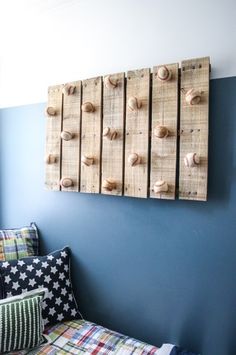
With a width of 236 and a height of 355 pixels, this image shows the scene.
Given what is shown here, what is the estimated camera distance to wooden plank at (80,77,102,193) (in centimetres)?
146

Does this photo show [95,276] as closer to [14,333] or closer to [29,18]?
[14,333]

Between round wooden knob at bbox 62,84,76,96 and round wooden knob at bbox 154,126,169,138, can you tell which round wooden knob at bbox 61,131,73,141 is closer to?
round wooden knob at bbox 62,84,76,96

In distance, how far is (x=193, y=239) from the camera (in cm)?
128

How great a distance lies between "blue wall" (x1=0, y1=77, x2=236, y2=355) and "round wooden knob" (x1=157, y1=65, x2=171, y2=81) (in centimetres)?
22

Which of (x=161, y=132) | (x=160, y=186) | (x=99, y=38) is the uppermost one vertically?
(x=99, y=38)

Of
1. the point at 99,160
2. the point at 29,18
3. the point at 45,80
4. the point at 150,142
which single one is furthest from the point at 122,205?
the point at 29,18

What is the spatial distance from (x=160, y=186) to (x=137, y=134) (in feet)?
1.02

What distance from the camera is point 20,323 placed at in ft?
4.04

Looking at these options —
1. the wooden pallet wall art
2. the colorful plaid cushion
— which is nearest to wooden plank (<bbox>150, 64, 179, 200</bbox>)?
the wooden pallet wall art

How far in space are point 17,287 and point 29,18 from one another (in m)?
1.78

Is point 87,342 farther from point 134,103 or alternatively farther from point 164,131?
point 134,103

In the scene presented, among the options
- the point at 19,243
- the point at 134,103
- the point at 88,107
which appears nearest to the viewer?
the point at 134,103

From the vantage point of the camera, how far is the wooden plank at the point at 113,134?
4.56 feet

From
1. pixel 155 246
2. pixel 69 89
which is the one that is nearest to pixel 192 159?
pixel 155 246
